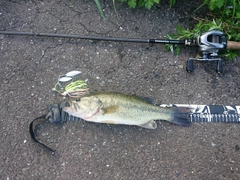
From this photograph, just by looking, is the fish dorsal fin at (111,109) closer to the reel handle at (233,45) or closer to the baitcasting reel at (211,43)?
the baitcasting reel at (211,43)

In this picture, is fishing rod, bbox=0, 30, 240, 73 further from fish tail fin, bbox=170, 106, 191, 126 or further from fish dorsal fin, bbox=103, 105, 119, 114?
fish dorsal fin, bbox=103, 105, 119, 114

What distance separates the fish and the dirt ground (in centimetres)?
23

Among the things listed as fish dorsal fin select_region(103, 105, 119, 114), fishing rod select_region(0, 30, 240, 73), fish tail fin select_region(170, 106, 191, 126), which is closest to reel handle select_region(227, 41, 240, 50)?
fishing rod select_region(0, 30, 240, 73)

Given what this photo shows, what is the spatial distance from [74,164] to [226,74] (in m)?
2.44

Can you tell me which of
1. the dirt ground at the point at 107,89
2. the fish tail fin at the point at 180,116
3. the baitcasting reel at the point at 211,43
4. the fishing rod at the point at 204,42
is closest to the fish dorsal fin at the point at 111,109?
the dirt ground at the point at 107,89

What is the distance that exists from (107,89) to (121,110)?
0.49 m

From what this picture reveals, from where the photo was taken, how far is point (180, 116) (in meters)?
3.19

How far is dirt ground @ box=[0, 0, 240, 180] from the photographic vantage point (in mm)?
3244

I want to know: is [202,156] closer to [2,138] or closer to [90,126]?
[90,126]

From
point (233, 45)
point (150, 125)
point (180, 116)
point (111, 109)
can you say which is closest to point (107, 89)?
point (111, 109)

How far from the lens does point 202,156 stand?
10.8 ft

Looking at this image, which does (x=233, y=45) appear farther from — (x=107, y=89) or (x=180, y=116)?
(x=107, y=89)

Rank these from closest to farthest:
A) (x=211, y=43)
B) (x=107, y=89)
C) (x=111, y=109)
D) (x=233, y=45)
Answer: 1. (x=111, y=109)
2. (x=211, y=43)
3. (x=233, y=45)
4. (x=107, y=89)

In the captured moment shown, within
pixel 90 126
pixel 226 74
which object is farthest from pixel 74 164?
pixel 226 74
